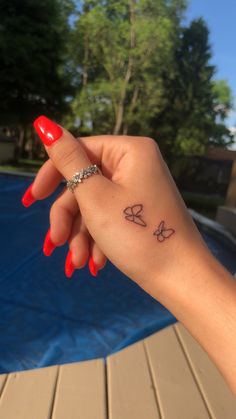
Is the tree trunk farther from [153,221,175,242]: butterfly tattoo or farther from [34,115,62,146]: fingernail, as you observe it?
[153,221,175,242]: butterfly tattoo

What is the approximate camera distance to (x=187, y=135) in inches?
971

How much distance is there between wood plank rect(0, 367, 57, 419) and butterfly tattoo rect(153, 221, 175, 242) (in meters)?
1.35

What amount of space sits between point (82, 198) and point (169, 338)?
76.8 inches

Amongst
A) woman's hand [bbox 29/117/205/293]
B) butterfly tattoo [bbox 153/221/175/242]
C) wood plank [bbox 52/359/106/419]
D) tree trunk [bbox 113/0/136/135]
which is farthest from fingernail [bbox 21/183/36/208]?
tree trunk [bbox 113/0/136/135]

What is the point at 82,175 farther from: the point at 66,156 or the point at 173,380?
the point at 173,380

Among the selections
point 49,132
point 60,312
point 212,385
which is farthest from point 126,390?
point 60,312

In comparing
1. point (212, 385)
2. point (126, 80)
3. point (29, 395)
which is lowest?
point (29, 395)

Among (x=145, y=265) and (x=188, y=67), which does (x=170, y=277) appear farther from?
(x=188, y=67)

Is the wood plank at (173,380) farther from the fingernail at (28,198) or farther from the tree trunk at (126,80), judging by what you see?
the tree trunk at (126,80)

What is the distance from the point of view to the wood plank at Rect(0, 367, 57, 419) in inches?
81.9

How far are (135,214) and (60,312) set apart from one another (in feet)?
13.0

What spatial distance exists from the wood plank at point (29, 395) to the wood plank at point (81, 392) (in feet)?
0.19

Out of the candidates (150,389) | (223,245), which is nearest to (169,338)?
(150,389)

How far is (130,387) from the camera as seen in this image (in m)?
2.28
